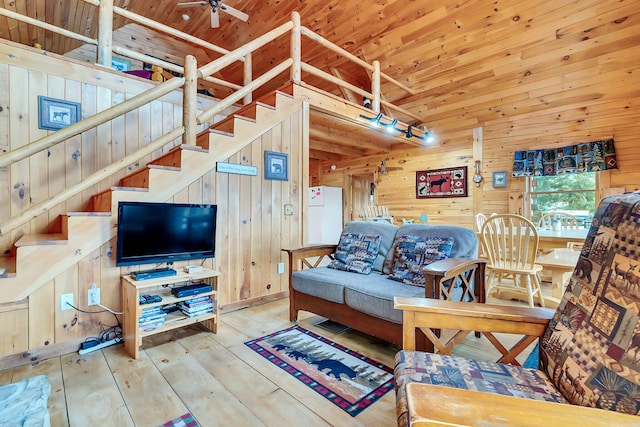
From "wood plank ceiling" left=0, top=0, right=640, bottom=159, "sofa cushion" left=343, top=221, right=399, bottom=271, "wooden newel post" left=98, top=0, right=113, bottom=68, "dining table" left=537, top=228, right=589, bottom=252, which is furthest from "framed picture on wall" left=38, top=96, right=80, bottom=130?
"dining table" left=537, top=228, right=589, bottom=252

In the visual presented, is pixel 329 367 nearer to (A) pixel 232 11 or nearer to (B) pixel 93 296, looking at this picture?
(B) pixel 93 296

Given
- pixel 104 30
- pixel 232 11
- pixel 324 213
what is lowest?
pixel 324 213

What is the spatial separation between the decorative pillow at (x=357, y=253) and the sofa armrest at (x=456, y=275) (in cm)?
67

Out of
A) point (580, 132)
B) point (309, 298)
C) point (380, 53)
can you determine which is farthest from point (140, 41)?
point (580, 132)

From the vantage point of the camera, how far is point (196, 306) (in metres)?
2.42

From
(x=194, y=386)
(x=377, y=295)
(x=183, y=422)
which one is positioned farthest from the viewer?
(x=377, y=295)

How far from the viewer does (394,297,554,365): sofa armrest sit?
123 centimetres

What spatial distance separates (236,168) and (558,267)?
2.93 metres

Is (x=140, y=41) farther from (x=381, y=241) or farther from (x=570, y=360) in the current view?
(x=570, y=360)

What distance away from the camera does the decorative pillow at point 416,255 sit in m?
2.30

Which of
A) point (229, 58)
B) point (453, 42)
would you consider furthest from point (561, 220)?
point (229, 58)

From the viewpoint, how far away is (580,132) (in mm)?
4254

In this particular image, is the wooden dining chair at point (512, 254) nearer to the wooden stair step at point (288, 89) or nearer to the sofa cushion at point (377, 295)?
the sofa cushion at point (377, 295)

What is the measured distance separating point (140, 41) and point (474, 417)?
7.11 metres
